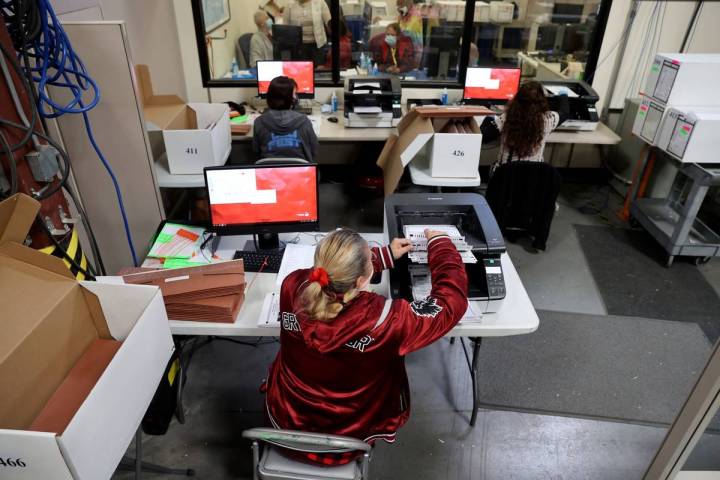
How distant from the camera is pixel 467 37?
4.19 m

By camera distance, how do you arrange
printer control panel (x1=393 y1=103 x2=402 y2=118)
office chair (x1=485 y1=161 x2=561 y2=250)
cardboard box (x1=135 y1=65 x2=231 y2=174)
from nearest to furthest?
cardboard box (x1=135 y1=65 x2=231 y2=174)
office chair (x1=485 y1=161 x2=561 y2=250)
printer control panel (x1=393 y1=103 x2=402 y2=118)

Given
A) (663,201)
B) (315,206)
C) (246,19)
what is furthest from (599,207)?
(246,19)

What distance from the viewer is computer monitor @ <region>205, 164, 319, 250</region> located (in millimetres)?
2004

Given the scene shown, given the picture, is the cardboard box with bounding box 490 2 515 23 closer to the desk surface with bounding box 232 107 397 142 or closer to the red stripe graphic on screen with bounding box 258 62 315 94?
the desk surface with bounding box 232 107 397 142

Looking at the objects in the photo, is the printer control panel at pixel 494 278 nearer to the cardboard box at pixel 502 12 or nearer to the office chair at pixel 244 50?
the cardboard box at pixel 502 12

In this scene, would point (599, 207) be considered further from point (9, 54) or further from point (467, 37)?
point (9, 54)

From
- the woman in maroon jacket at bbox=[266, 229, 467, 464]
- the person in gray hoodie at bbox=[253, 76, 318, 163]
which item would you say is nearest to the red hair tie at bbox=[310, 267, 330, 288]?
the woman in maroon jacket at bbox=[266, 229, 467, 464]

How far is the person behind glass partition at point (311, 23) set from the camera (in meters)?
4.35

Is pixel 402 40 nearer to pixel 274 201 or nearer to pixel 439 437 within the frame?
pixel 274 201

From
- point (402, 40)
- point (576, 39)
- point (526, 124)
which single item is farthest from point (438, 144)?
point (576, 39)

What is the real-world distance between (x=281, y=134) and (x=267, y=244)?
117 cm

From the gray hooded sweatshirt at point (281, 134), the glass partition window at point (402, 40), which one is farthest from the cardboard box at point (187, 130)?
the glass partition window at point (402, 40)

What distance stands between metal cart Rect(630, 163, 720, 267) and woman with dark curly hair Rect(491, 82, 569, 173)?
3.11ft

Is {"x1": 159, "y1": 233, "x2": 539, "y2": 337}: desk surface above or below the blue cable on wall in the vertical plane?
below
